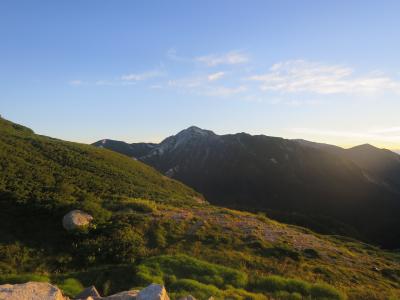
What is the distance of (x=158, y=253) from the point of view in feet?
86.8

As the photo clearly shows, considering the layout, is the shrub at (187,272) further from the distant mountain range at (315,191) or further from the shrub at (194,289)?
the distant mountain range at (315,191)

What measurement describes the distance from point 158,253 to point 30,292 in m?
16.1

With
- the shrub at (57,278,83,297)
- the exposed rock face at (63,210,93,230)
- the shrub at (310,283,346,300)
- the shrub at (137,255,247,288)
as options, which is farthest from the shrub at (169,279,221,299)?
the exposed rock face at (63,210,93,230)

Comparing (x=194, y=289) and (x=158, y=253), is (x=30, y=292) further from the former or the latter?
(x=158, y=253)

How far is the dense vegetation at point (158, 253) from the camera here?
18.0 m

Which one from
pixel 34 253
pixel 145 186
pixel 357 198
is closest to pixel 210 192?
pixel 357 198

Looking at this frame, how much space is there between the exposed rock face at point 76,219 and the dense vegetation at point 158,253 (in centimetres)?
83

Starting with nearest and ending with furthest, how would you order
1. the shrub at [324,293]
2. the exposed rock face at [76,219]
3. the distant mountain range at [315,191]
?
the shrub at [324,293] → the exposed rock face at [76,219] → the distant mountain range at [315,191]

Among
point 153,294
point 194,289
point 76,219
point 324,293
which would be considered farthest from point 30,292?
point 76,219

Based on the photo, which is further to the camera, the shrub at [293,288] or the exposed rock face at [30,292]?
the shrub at [293,288]

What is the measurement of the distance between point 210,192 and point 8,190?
152 metres

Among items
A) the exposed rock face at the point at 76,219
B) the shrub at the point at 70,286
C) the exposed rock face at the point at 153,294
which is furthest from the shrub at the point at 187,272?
the exposed rock face at the point at 76,219

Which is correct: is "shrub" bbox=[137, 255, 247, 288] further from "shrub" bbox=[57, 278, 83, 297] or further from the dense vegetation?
"shrub" bbox=[57, 278, 83, 297]

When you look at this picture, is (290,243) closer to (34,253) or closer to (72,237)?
(72,237)
